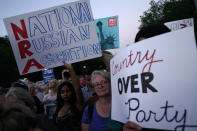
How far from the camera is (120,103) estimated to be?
1.46 m

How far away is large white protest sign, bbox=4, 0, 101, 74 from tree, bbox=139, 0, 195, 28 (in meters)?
21.7

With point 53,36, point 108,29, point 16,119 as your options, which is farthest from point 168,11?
point 16,119

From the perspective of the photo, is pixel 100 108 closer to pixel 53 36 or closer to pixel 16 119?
pixel 16 119

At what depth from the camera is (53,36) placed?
11.8 feet

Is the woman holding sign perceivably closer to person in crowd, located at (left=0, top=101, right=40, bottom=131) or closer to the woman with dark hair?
the woman with dark hair

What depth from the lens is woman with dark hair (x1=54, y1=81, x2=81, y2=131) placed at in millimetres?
2781

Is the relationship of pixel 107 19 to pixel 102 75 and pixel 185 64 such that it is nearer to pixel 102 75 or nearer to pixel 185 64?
pixel 102 75

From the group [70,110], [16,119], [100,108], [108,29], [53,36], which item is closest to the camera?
[16,119]

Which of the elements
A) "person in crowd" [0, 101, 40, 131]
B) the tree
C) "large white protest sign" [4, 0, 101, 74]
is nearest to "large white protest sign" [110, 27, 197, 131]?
"person in crowd" [0, 101, 40, 131]

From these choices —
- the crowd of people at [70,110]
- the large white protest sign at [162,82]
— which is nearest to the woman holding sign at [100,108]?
the crowd of people at [70,110]

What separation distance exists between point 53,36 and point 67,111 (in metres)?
1.53

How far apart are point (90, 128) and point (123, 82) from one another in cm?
114

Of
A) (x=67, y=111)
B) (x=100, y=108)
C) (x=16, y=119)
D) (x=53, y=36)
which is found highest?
(x=53, y=36)

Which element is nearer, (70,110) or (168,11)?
(70,110)
